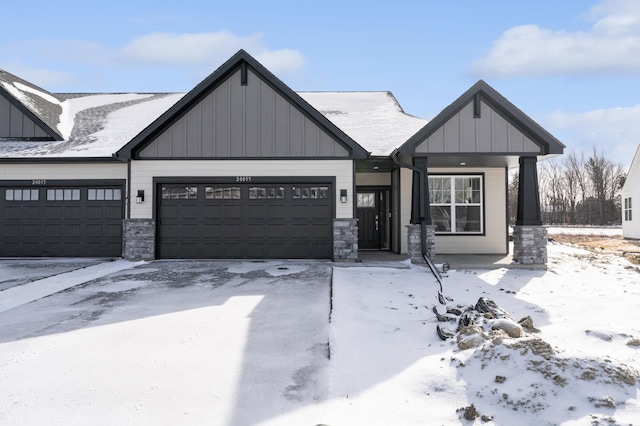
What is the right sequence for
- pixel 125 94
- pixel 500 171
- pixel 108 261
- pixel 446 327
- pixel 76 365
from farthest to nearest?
pixel 125 94, pixel 500 171, pixel 108 261, pixel 446 327, pixel 76 365

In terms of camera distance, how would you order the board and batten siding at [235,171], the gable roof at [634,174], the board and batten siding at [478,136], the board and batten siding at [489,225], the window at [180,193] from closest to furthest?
the board and batten siding at [478,136] → the board and batten siding at [235,171] → the window at [180,193] → the board and batten siding at [489,225] → the gable roof at [634,174]

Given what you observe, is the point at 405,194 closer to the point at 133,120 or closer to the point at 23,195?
the point at 133,120

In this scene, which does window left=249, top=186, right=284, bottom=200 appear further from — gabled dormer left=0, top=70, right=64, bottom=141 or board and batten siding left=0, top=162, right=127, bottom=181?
gabled dormer left=0, top=70, right=64, bottom=141

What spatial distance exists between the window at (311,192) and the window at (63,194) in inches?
257

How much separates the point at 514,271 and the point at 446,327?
589 centimetres

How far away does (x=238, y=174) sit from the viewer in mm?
11594

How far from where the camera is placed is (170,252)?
11.8m

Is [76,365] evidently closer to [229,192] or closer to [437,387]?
[437,387]

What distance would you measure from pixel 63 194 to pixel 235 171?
17.4ft

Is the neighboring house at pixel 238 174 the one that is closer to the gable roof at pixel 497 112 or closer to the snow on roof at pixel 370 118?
the gable roof at pixel 497 112

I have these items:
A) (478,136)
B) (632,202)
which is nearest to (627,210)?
(632,202)

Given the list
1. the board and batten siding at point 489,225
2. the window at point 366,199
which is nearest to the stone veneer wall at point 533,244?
the board and batten siding at point 489,225

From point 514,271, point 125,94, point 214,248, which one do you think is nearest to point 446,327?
point 514,271

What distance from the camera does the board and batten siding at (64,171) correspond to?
1205 cm
